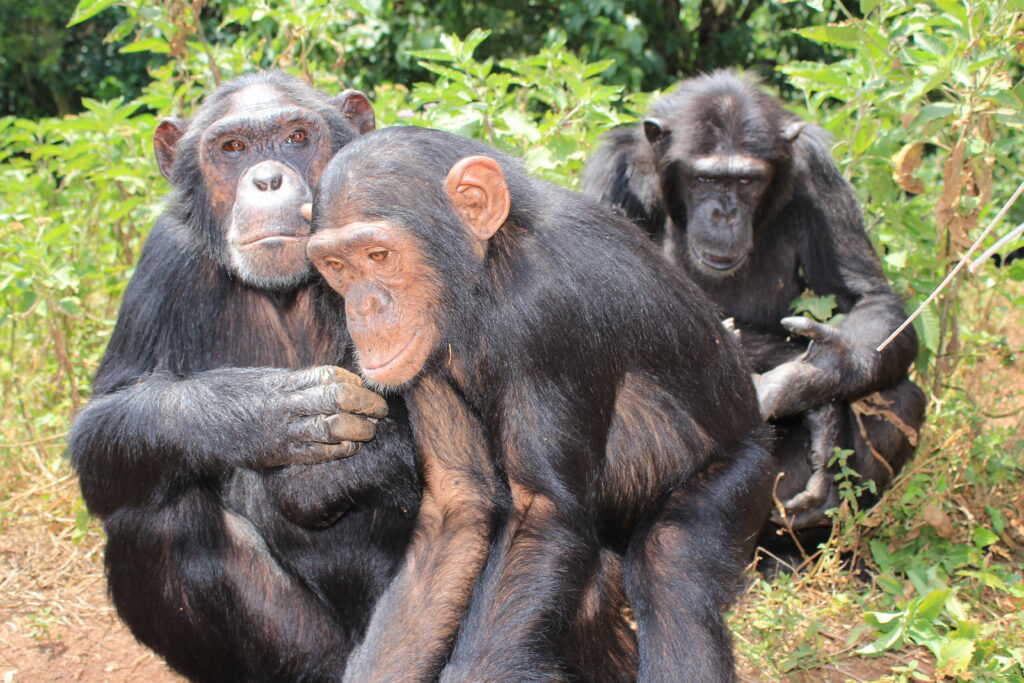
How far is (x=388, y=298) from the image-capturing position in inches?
135

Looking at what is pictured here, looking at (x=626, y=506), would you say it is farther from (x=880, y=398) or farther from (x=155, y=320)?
(x=880, y=398)

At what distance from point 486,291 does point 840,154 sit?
3.76m

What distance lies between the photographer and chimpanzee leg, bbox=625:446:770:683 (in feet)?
10.8

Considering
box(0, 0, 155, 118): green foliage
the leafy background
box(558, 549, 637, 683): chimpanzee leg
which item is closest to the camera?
box(558, 549, 637, 683): chimpanzee leg

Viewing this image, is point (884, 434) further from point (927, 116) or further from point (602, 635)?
point (602, 635)

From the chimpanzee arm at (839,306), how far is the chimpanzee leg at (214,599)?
2.37 meters

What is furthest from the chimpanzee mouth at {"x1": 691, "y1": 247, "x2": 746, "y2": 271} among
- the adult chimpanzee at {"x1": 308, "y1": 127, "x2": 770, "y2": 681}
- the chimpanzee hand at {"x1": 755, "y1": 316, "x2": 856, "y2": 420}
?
the adult chimpanzee at {"x1": 308, "y1": 127, "x2": 770, "y2": 681}

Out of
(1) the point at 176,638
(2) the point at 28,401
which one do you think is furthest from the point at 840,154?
(2) the point at 28,401

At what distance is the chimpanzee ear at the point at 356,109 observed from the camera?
180 inches

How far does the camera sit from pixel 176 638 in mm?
3912

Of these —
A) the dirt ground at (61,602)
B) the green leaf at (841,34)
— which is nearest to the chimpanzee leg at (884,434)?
the dirt ground at (61,602)

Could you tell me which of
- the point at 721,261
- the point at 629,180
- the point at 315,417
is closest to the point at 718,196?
the point at 721,261

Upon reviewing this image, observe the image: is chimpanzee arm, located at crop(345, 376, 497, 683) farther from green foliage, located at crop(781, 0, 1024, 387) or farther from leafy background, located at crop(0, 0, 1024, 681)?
green foliage, located at crop(781, 0, 1024, 387)

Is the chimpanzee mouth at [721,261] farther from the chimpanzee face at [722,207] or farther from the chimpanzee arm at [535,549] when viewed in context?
the chimpanzee arm at [535,549]
